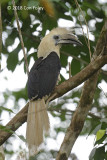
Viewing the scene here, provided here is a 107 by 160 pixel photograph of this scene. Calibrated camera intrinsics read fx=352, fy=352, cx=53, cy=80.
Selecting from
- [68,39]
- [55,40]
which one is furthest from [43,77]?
[55,40]

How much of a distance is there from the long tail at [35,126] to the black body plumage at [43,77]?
129 mm

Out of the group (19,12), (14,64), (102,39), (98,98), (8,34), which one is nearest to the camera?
(102,39)

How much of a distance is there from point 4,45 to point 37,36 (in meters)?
0.43

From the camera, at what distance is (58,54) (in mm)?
4164

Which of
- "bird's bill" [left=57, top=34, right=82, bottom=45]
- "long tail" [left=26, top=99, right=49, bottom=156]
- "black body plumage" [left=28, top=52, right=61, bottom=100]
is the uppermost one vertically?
"bird's bill" [left=57, top=34, right=82, bottom=45]

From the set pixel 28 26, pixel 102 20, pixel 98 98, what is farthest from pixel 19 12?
pixel 98 98

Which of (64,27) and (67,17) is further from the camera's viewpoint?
(64,27)

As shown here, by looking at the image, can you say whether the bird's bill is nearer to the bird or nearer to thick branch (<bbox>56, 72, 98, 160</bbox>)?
the bird

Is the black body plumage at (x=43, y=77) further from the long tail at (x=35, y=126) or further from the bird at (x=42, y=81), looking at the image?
the long tail at (x=35, y=126)

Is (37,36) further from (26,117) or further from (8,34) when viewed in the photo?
(26,117)

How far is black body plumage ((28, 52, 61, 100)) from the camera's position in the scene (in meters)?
3.50

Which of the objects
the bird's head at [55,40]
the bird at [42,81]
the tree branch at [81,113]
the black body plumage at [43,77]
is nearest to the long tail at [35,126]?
the bird at [42,81]

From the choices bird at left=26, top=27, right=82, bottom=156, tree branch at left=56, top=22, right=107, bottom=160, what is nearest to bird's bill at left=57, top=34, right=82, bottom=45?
bird at left=26, top=27, right=82, bottom=156

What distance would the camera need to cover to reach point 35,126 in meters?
3.27
